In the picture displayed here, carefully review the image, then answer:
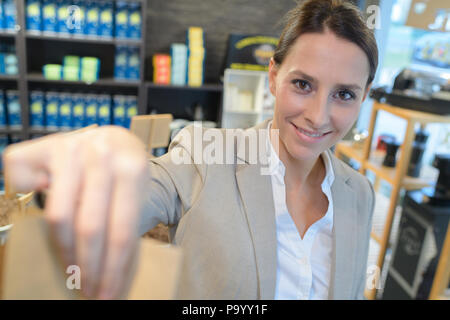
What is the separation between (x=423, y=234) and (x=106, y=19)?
2.78 metres

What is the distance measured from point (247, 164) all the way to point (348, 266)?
302 millimetres

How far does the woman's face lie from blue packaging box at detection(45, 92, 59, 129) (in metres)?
2.95

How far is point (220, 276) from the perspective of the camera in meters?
0.66

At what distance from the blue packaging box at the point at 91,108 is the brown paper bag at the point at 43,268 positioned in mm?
3303

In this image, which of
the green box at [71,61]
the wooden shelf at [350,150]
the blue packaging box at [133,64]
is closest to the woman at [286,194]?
the wooden shelf at [350,150]

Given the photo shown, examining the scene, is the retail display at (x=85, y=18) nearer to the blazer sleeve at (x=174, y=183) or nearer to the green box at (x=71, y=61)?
the green box at (x=71, y=61)

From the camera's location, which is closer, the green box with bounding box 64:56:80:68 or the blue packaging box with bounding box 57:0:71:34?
the blue packaging box with bounding box 57:0:71:34

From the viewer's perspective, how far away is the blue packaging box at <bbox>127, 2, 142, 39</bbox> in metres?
3.20

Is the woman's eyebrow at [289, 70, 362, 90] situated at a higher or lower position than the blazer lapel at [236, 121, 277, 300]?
higher

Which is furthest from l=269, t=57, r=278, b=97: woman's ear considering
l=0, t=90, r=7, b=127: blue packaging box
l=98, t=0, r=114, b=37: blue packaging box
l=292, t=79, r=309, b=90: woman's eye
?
l=0, t=90, r=7, b=127: blue packaging box

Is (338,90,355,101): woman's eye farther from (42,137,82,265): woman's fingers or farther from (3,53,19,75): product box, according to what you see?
(3,53,19,75): product box

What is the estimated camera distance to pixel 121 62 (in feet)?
11.0

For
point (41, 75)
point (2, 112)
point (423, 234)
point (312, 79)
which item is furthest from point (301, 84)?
point (2, 112)

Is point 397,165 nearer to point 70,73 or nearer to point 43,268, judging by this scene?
point 43,268
